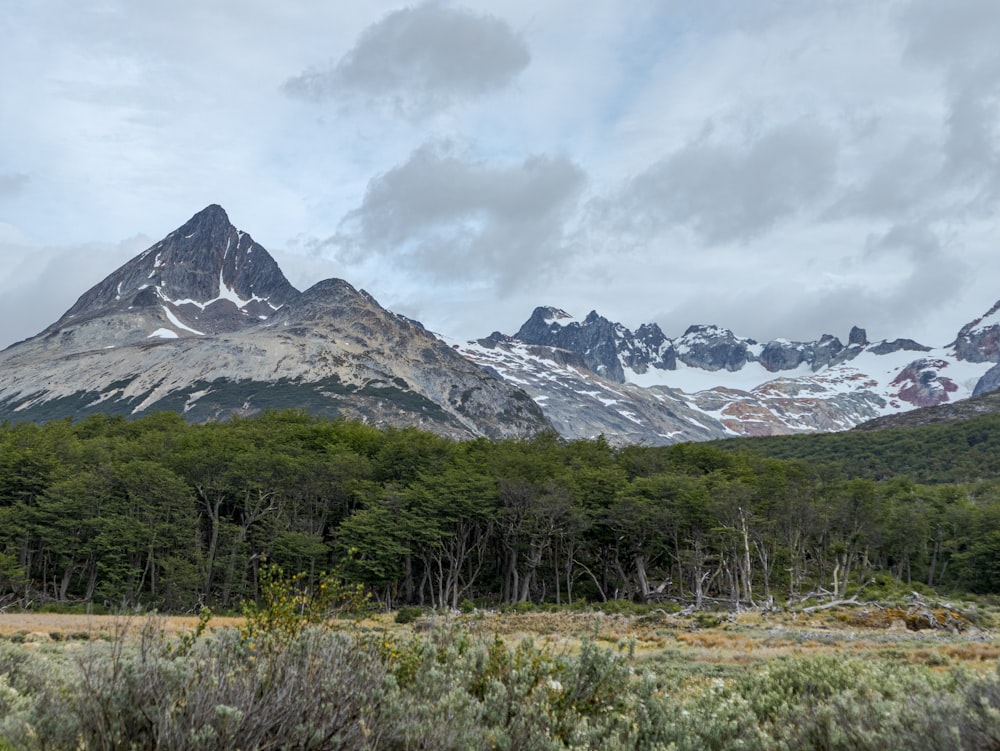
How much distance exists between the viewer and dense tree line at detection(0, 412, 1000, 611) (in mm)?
41906

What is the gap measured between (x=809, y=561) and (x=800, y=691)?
180ft

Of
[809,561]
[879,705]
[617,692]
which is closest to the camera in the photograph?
[879,705]

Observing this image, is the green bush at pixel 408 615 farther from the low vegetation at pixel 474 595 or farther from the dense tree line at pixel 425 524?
the dense tree line at pixel 425 524

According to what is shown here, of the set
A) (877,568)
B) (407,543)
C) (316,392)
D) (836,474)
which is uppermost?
(316,392)

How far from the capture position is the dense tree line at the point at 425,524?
41.9 metres

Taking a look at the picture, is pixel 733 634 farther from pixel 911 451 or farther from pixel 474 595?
pixel 911 451

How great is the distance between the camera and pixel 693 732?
612 cm

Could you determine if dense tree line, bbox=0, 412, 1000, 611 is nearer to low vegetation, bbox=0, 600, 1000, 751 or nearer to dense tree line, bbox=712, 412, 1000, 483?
low vegetation, bbox=0, 600, 1000, 751

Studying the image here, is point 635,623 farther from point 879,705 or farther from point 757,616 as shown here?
point 879,705

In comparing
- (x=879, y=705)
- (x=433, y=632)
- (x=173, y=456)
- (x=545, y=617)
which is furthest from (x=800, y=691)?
(x=173, y=456)

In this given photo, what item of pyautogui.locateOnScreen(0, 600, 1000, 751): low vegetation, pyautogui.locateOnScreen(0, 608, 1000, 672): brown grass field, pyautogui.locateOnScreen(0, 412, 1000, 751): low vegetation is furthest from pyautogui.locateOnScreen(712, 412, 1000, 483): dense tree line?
pyautogui.locateOnScreen(0, 600, 1000, 751): low vegetation

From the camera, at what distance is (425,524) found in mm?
43188

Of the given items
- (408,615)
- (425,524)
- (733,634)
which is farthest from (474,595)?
(733,634)

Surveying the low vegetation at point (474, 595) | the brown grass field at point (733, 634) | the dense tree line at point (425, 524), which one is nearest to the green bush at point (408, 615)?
the low vegetation at point (474, 595)
